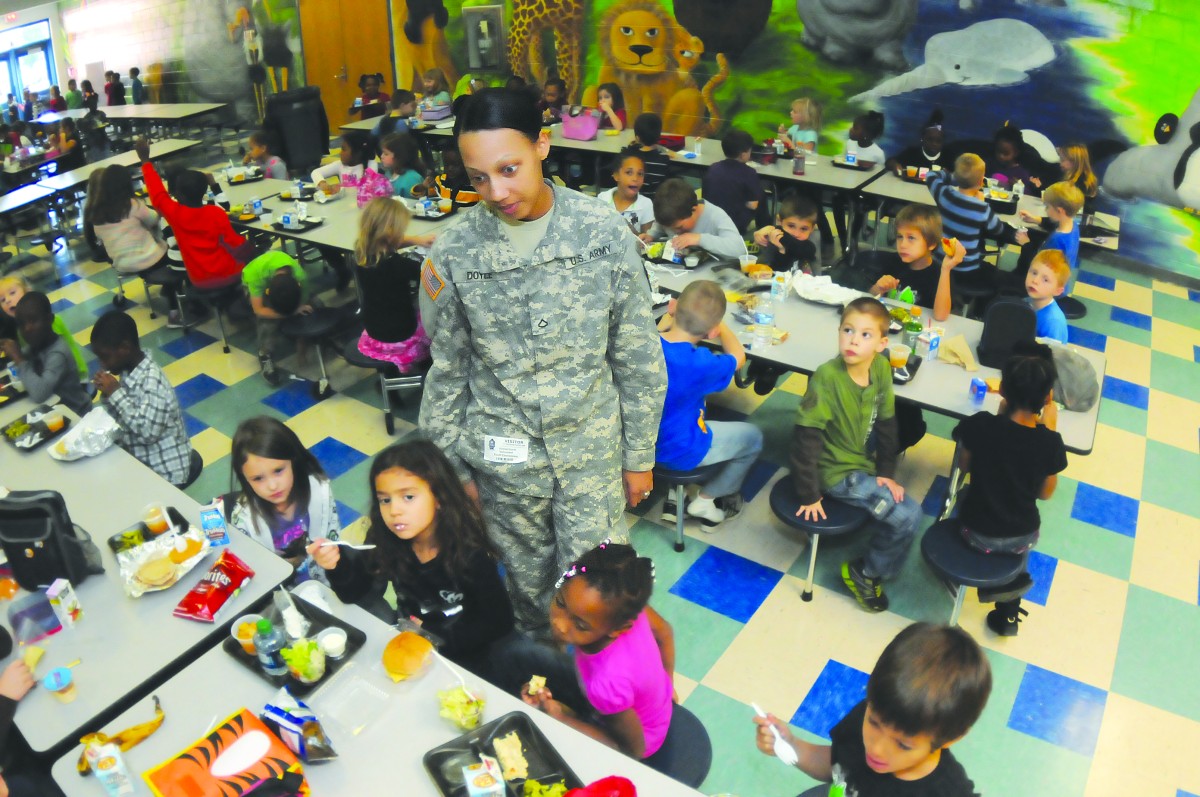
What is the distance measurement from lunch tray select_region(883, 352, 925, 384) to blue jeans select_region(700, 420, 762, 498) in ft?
2.17

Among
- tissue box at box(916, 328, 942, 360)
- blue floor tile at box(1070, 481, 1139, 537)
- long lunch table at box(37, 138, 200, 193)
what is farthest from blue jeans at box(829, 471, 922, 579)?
long lunch table at box(37, 138, 200, 193)

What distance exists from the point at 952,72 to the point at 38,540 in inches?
303

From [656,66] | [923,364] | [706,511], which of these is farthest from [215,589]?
[656,66]

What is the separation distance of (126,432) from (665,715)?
2.67m

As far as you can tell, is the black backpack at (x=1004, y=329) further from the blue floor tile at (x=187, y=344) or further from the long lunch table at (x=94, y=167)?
the long lunch table at (x=94, y=167)

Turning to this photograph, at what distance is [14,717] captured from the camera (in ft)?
6.88

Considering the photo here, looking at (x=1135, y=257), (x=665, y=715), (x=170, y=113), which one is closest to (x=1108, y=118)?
Answer: (x=1135, y=257)

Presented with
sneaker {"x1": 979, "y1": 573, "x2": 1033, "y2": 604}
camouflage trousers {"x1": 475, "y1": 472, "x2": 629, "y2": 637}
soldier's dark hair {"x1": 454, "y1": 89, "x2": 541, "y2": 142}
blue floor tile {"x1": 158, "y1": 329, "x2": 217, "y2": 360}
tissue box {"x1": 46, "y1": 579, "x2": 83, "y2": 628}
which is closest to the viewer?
soldier's dark hair {"x1": 454, "y1": 89, "x2": 541, "y2": 142}

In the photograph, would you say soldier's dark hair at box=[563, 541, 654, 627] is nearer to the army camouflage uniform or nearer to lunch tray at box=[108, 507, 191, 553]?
the army camouflage uniform

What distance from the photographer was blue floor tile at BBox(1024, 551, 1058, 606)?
140 inches

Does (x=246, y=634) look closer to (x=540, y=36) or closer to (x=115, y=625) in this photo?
(x=115, y=625)

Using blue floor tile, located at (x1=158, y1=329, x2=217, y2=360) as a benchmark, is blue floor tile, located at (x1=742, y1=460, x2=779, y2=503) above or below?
below

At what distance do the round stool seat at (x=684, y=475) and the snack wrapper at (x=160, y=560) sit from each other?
1.88 meters

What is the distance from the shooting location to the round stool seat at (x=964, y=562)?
300cm
